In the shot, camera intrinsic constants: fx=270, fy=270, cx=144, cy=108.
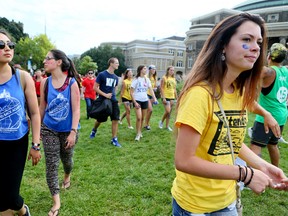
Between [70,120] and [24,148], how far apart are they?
953mm

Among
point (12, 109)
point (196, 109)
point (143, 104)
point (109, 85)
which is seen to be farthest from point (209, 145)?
point (143, 104)

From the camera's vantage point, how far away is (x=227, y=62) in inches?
61.7

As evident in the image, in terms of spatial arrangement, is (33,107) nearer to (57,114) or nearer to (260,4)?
(57,114)

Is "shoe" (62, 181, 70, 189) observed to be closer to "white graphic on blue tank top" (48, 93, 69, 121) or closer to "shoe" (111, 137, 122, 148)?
"white graphic on blue tank top" (48, 93, 69, 121)

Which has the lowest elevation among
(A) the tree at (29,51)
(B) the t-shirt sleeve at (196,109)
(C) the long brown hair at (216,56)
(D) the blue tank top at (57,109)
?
(D) the blue tank top at (57,109)

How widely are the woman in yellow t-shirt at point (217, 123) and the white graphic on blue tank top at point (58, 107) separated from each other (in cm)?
210

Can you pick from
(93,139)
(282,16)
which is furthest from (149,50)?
(93,139)

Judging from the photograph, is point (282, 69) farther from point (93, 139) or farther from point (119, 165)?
point (93, 139)

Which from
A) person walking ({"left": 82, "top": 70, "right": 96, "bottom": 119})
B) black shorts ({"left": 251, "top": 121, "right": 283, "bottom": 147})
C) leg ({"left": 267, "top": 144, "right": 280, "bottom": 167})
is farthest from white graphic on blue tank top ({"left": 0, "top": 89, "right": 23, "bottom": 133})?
person walking ({"left": 82, "top": 70, "right": 96, "bottom": 119})

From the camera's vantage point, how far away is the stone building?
140 ft

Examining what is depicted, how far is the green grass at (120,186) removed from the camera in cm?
360

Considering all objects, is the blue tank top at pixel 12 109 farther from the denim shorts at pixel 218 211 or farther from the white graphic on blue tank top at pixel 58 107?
the denim shorts at pixel 218 211

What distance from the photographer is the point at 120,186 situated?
14.0 ft

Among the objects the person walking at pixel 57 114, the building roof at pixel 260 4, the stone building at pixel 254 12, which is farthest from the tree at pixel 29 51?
the person walking at pixel 57 114
